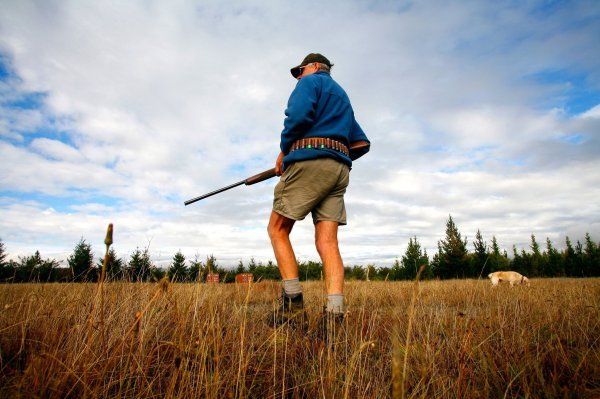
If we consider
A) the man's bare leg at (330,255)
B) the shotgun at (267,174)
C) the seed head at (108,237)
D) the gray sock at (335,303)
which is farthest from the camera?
the shotgun at (267,174)

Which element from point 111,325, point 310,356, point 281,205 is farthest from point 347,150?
point 111,325

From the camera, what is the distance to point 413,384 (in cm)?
141

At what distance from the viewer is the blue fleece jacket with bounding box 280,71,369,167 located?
269 cm

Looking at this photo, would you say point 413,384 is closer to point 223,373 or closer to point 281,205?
point 223,373

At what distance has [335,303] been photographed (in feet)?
7.78

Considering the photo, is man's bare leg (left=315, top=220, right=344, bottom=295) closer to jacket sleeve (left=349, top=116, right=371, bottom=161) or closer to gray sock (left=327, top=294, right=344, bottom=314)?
gray sock (left=327, top=294, right=344, bottom=314)

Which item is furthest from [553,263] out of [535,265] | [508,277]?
[508,277]

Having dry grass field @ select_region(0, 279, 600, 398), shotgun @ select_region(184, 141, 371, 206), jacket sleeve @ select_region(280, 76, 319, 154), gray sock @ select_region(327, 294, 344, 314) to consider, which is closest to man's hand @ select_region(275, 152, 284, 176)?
jacket sleeve @ select_region(280, 76, 319, 154)

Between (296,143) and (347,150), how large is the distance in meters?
0.48

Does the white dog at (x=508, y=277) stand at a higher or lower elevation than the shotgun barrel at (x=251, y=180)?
lower

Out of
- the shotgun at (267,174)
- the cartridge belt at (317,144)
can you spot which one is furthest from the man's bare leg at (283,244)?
the shotgun at (267,174)

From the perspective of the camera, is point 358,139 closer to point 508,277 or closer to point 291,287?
point 291,287

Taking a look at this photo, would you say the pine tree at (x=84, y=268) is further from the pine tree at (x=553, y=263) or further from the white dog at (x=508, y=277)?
the pine tree at (x=553, y=263)

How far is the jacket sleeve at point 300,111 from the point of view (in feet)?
8.79
